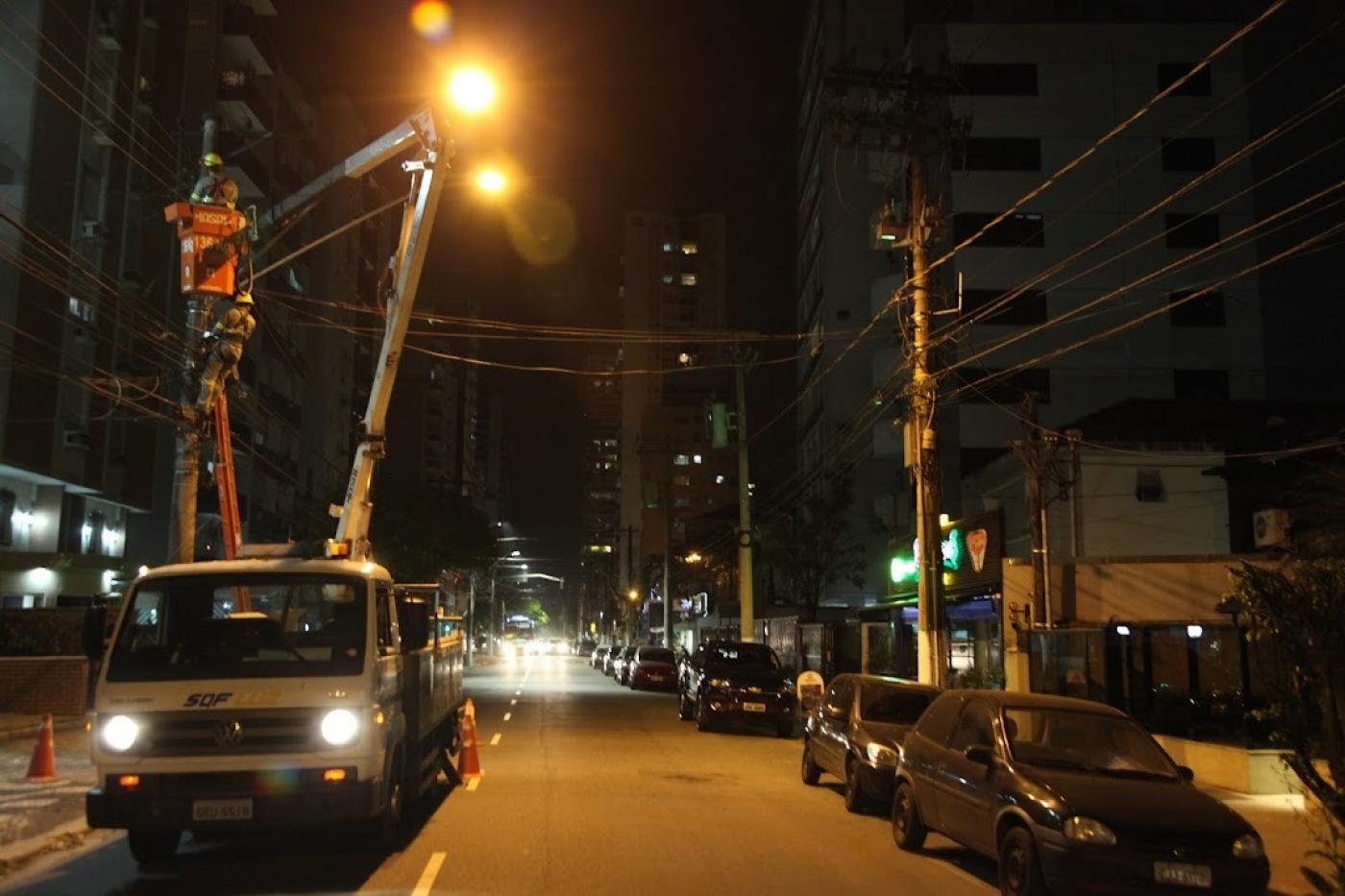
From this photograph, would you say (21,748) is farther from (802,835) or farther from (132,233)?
(132,233)

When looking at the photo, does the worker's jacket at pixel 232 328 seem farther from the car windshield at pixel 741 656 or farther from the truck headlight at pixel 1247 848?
the car windshield at pixel 741 656

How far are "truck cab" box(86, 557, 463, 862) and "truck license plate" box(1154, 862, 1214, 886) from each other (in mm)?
5857

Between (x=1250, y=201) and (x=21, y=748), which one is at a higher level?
(x=1250, y=201)

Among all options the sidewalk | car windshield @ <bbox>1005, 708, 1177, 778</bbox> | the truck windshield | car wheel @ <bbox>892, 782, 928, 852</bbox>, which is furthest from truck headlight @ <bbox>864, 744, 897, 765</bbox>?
the truck windshield

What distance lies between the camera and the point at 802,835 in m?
11.9

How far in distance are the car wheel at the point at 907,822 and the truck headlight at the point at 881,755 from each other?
1.25m

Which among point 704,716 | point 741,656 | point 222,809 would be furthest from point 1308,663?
point 741,656

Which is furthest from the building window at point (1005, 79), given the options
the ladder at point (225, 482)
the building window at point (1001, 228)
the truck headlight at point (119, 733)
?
the truck headlight at point (119, 733)

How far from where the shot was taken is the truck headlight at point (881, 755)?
12953 millimetres

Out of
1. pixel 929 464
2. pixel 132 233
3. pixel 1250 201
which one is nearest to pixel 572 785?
pixel 929 464

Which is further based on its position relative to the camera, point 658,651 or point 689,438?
point 689,438

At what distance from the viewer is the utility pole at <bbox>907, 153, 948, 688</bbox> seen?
61.0ft

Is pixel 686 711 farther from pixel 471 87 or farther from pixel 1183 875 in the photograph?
pixel 1183 875

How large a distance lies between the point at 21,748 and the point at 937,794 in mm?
13972
